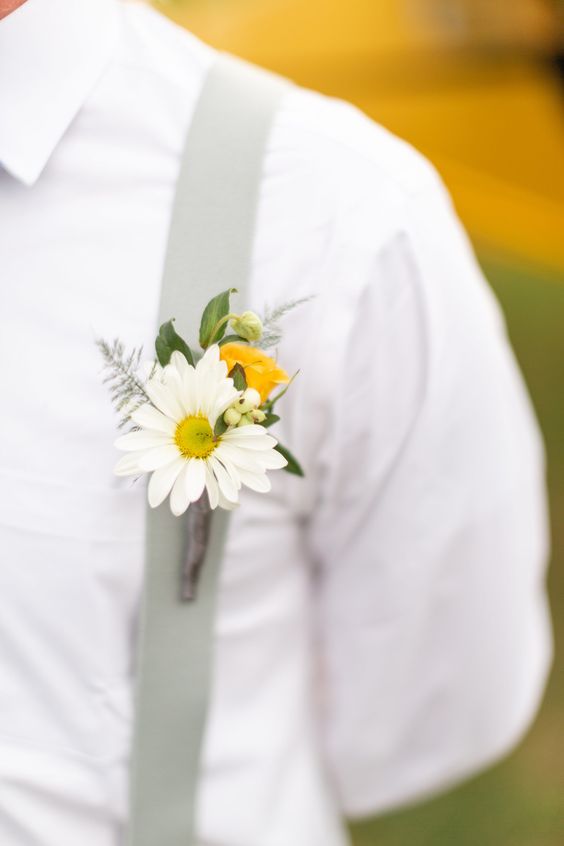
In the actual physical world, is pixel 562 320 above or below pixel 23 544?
above

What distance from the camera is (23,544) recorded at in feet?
2.56

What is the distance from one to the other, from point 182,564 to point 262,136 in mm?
346

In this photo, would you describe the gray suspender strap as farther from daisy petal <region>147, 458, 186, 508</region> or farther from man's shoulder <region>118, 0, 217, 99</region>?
daisy petal <region>147, 458, 186, 508</region>

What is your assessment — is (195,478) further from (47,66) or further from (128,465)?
(47,66)

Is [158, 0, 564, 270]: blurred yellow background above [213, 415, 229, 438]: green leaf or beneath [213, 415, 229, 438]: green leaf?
above

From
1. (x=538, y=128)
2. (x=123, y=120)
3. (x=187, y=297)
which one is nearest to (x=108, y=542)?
(x=187, y=297)

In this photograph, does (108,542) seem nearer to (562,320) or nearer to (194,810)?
(194,810)

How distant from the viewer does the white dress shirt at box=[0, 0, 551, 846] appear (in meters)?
0.77

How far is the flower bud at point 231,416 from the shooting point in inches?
25.0

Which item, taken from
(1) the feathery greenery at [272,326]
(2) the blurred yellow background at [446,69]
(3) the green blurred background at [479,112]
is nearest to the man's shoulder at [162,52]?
(1) the feathery greenery at [272,326]

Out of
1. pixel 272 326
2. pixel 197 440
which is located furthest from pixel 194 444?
pixel 272 326

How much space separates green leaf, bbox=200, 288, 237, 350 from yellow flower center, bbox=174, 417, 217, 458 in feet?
0.23

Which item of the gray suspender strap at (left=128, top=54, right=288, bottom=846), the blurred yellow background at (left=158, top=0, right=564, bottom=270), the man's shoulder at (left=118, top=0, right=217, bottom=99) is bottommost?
the gray suspender strap at (left=128, top=54, right=288, bottom=846)

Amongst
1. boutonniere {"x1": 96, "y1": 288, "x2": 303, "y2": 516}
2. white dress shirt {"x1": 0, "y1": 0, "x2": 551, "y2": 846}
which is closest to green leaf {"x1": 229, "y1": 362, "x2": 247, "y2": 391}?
boutonniere {"x1": 96, "y1": 288, "x2": 303, "y2": 516}
